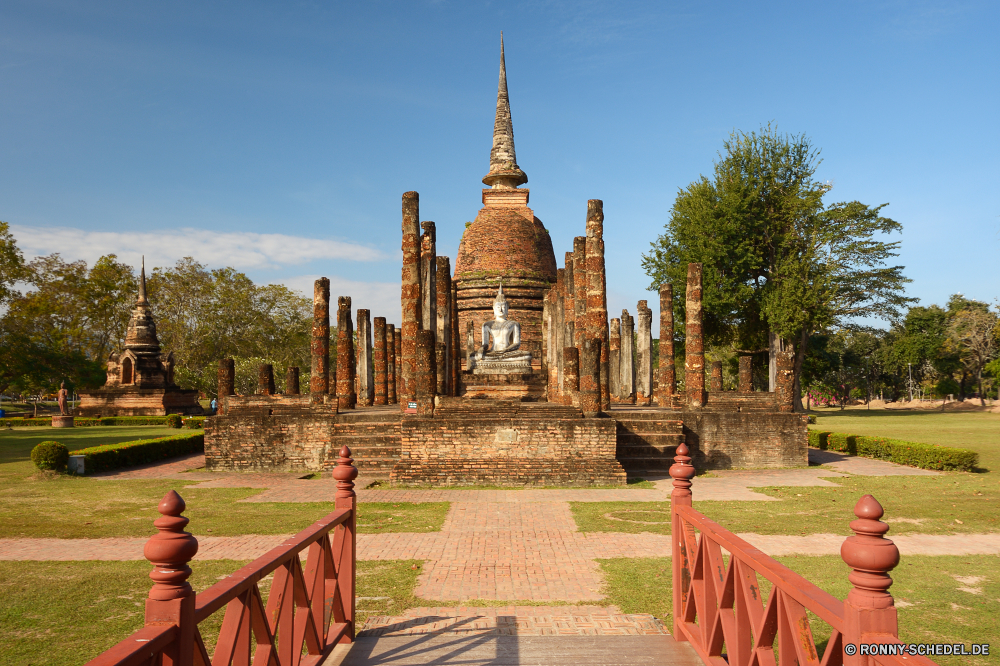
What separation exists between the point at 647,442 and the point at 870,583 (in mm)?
13299

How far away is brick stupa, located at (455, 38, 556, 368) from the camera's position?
31344mm

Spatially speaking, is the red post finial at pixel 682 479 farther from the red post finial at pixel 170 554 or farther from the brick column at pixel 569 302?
the brick column at pixel 569 302

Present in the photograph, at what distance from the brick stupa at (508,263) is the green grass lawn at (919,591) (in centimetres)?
2308

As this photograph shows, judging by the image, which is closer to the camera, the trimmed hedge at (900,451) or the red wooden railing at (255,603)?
the red wooden railing at (255,603)

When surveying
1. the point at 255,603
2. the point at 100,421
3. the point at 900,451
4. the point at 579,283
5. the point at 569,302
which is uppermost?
the point at 579,283

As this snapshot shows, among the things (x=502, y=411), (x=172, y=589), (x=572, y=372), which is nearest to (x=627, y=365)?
(x=572, y=372)

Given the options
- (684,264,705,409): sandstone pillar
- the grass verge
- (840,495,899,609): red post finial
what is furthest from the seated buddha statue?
(840,495,899,609): red post finial

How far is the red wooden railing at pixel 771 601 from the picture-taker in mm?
2328

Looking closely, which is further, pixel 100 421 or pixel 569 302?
pixel 100 421

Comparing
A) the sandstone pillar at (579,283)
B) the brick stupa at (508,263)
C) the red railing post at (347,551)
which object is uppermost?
the brick stupa at (508,263)

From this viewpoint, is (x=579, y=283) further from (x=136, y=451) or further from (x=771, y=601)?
(x=771, y=601)

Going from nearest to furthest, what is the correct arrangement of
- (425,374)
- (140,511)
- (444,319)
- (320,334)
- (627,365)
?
(140,511)
(425,374)
(320,334)
(444,319)
(627,365)

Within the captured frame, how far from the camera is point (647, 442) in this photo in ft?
50.5

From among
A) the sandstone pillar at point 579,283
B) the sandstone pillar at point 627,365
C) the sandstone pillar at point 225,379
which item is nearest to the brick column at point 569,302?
the sandstone pillar at point 579,283
